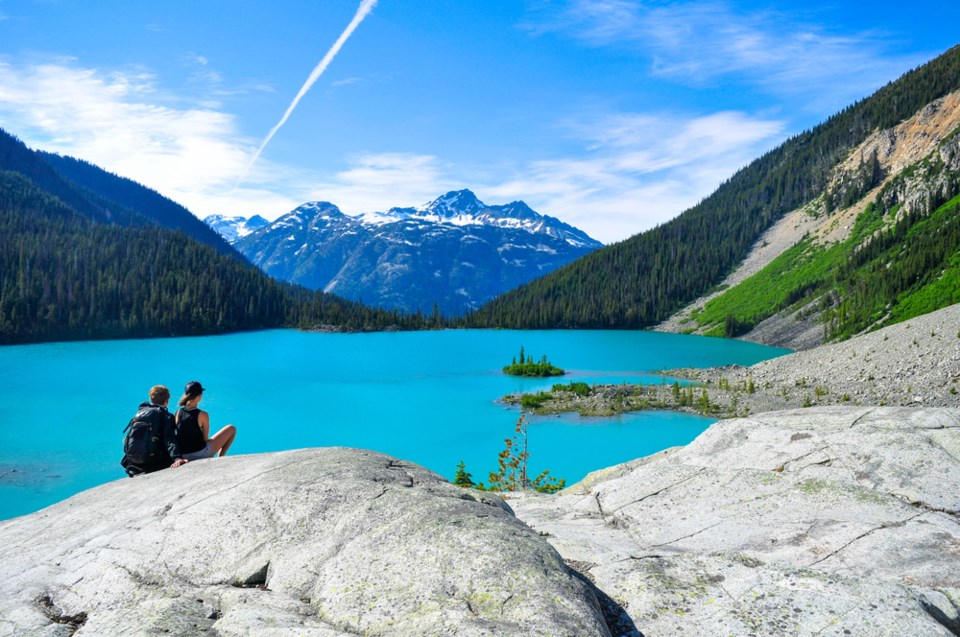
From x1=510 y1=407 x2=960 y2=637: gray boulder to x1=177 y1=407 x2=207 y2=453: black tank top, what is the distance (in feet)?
20.0

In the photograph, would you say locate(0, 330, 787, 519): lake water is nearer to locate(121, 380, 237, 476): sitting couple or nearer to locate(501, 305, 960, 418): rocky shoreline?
locate(501, 305, 960, 418): rocky shoreline

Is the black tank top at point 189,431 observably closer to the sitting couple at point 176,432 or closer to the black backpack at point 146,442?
the sitting couple at point 176,432

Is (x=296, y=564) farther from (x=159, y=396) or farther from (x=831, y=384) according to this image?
(x=831, y=384)

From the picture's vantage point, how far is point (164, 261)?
192125 mm

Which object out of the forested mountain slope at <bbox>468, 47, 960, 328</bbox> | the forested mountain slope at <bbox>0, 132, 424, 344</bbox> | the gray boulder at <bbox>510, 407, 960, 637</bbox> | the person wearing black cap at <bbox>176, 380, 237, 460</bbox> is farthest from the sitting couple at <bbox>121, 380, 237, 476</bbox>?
the forested mountain slope at <bbox>468, 47, 960, 328</bbox>

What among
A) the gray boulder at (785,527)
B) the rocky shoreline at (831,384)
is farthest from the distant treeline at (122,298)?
the gray boulder at (785,527)

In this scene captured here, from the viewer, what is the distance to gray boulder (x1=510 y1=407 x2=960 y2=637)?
5.16 m

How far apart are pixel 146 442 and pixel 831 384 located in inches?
2067

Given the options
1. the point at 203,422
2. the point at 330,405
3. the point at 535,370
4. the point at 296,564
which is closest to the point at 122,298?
the point at 330,405

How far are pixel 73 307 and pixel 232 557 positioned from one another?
173802mm

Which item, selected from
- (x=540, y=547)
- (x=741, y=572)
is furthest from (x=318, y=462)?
(x=741, y=572)

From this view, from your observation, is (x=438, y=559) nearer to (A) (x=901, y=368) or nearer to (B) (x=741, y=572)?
(B) (x=741, y=572)

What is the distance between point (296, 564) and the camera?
226 inches

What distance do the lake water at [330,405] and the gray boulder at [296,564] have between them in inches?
1050
